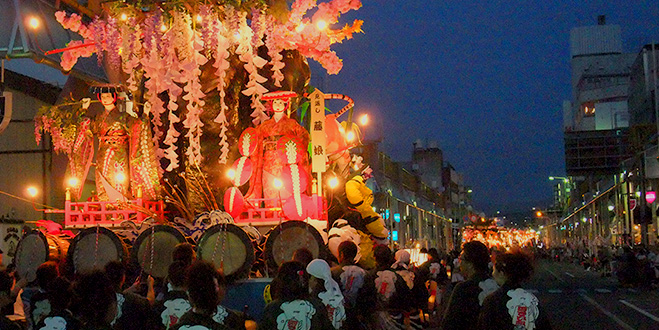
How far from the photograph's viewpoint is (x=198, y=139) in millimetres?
12922

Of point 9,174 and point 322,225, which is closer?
point 322,225

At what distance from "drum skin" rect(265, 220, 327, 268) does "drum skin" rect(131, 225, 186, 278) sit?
5.04ft

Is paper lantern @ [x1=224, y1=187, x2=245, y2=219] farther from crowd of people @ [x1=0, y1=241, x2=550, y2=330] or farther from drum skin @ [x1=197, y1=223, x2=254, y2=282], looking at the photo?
crowd of people @ [x1=0, y1=241, x2=550, y2=330]

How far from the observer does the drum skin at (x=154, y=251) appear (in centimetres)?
1145

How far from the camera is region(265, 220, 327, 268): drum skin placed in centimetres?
1112

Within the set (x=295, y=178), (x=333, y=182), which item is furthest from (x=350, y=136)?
(x=295, y=178)

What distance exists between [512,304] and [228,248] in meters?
6.39

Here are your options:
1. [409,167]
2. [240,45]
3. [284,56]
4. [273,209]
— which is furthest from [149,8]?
[409,167]

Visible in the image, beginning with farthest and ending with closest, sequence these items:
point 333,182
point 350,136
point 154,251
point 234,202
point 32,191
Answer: point 32,191 < point 350,136 < point 333,182 < point 234,202 < point 154,251

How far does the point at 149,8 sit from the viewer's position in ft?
44.0

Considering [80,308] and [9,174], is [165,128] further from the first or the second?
[80,308]

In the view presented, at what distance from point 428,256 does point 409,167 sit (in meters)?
55.9

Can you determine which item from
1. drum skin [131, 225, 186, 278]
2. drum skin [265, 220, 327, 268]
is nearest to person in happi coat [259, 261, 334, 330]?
drum skin [265, 220, 327, 268]

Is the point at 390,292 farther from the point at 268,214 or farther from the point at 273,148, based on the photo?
the point at 273,148
